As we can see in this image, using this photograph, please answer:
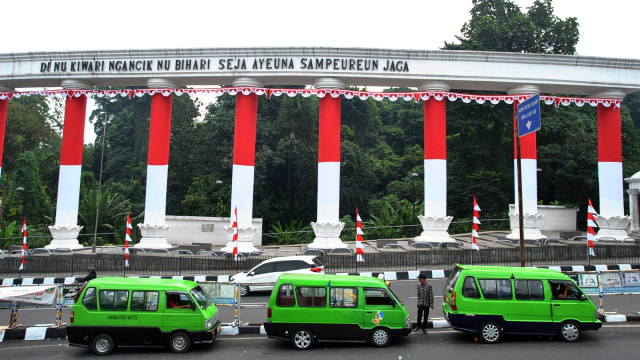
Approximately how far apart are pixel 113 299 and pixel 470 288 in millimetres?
6836

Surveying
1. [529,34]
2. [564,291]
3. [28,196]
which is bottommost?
[564,291]

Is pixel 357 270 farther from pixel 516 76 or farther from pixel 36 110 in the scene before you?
pixel 36 110

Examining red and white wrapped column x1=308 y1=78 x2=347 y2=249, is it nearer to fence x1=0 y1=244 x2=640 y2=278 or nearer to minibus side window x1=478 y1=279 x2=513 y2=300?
fence x1=0 y1=244 x2=640 y2=278

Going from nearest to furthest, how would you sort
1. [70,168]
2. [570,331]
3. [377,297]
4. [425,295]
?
1. [377,297]
2. [570,331]
3. [425,295]
4. [70,168]

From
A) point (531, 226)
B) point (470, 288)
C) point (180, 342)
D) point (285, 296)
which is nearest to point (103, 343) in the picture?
point (180, 342)

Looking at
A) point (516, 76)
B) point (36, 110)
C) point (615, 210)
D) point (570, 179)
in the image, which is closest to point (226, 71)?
point (516, 76)

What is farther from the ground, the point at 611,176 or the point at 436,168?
the point at 436,168

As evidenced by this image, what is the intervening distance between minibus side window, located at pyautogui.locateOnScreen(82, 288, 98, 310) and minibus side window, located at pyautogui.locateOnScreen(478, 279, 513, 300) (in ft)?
24.2

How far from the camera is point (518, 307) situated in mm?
→ 8539

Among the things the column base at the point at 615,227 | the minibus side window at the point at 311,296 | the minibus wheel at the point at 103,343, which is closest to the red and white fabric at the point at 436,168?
the column base at the point at 615,227

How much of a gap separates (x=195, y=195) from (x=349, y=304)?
24071 mm

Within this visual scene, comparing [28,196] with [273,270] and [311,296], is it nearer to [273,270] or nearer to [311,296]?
[273,270]

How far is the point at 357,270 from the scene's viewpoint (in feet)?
51.5

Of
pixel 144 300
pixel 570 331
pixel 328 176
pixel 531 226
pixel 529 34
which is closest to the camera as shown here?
pixel 144 300
